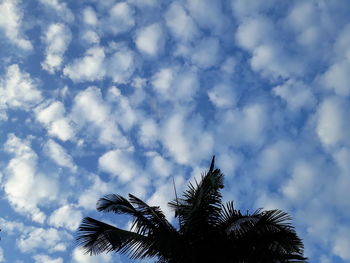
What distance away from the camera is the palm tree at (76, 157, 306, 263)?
34.0 feet

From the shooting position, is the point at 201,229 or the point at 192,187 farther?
the point at 192,187

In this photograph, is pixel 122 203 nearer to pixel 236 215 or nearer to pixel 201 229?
pixel 201 229

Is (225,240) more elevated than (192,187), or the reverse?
(192,187)

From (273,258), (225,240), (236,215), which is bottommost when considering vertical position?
→ (273,258)

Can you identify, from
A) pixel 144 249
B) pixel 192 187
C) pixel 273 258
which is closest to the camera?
pixel 273 258

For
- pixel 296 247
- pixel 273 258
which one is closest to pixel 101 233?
pixel 273 258

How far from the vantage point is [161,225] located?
11.1m

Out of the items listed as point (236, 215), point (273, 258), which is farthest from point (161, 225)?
point (273, 258)

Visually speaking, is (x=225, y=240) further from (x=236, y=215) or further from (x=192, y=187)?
A: (x=192, y=187)

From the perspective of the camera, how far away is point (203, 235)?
11078 mm

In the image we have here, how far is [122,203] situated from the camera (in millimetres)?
11203

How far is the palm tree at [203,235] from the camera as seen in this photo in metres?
10.4

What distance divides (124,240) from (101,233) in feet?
2.29

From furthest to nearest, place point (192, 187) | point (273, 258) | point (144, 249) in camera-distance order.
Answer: point (192, 187)
point (144, 249)
point (273, 258)
